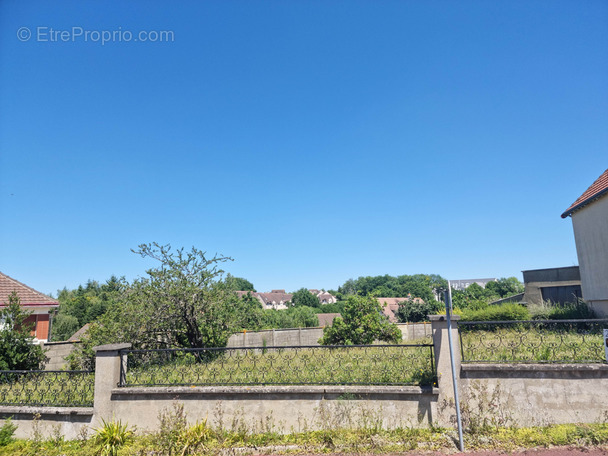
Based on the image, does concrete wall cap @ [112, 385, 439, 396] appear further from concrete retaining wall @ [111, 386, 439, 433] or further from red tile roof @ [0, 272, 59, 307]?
red tile roof @ [0, 272, 59, 307]

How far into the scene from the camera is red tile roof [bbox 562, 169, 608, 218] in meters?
11.9

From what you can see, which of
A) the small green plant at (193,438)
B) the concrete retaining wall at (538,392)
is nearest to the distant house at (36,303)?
the small green plant at (193,438)

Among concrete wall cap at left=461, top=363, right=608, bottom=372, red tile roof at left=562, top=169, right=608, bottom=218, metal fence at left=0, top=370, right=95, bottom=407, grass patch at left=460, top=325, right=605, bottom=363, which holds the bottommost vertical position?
metal fence at left=0, top=370, right=95, bottom=407

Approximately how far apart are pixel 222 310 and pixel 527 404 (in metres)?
8.99

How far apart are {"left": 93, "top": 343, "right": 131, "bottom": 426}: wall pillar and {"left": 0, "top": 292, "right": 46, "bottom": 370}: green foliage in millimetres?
6273

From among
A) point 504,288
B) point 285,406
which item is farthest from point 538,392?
point 504,288

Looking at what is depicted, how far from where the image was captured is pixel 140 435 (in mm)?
7012

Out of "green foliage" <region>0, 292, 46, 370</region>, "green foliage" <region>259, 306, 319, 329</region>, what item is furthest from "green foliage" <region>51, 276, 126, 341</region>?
"green foliage" <region>0, 292, 46, 370</region>

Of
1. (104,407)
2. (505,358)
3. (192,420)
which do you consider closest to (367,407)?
(505,358)

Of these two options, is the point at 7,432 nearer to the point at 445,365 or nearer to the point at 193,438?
the point at 193,438

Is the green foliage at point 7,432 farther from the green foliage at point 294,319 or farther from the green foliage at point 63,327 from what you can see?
the green foliage at point 63,327

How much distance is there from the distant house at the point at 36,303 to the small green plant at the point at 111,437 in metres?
14.5

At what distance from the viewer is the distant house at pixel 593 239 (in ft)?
38.3

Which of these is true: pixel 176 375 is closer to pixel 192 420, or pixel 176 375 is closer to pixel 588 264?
pixel 192 420
